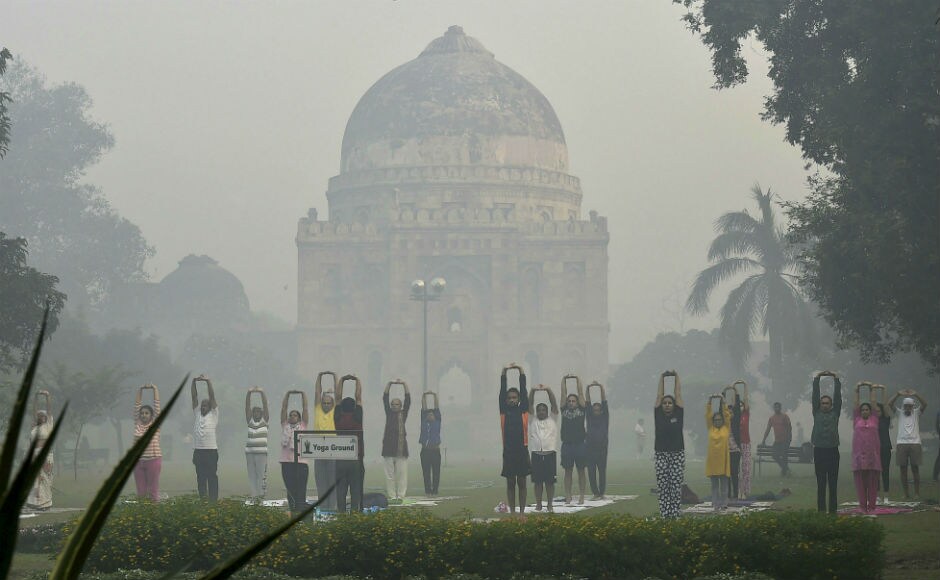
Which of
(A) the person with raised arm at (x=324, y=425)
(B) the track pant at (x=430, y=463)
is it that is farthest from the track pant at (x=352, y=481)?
(B) the track pant at (x=430, y=463)

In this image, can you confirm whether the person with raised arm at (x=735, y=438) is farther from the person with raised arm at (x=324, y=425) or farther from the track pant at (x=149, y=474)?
the track pant at (x=149, y=474)

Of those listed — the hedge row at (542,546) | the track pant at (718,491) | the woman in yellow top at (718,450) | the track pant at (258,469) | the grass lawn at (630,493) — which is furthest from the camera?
the track pant at (258,469)

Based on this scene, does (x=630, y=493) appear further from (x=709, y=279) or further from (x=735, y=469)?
(x=709, y=279)

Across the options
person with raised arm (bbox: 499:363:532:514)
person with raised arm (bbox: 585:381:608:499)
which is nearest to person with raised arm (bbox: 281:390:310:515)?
person with raised arm (bbox: 499:363:532:514)

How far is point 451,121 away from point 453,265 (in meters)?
10.3

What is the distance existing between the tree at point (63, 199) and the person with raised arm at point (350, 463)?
191ft

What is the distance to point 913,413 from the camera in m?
18.0

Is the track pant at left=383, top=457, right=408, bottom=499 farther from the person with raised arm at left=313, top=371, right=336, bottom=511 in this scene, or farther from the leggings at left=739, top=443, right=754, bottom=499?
the leggings at left=739, top=443, right=754, bottom=499

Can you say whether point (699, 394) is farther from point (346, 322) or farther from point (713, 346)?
point (346, 322)

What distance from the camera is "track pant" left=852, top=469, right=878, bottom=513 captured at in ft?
52.2

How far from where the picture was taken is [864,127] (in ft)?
66.5

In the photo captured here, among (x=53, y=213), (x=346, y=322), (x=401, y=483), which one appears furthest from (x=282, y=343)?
(x=401, y=483)

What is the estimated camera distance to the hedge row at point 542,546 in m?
10.5

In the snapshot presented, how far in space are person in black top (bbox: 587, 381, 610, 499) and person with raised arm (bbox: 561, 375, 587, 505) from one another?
15.2 inches
